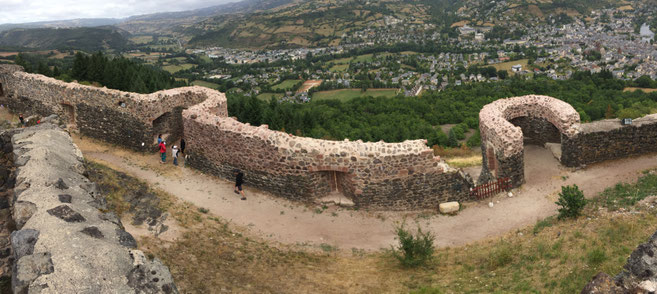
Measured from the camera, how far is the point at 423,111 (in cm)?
5000

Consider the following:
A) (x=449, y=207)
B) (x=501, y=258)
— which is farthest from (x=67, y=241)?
(x=449, y=207)

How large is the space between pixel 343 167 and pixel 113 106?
1058cm

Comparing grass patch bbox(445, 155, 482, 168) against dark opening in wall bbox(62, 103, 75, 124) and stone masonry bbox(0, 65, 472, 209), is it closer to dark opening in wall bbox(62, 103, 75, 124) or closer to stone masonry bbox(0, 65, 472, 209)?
stone masonry bbox(0, 65, 472, 209)

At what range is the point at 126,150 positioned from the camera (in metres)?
17.2

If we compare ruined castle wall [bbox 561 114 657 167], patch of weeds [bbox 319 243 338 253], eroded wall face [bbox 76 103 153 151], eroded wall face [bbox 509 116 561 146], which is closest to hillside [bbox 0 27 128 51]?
eroded wall face [bbox 76 103 153 151]

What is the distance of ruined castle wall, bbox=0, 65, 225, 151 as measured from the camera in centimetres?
1672

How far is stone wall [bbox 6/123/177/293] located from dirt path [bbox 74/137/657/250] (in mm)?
5863

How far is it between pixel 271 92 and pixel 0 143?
8110cm

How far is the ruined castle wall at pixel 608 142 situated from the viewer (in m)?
15.5

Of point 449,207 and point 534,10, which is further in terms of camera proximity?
point 534,10

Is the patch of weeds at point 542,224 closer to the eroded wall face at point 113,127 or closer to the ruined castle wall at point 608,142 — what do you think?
the ruined castle wall at point 608,142

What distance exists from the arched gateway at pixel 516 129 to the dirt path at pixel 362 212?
1.08m

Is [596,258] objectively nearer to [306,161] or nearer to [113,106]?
[306,161]

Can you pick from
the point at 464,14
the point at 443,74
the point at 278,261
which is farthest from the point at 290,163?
the point at 464,14
